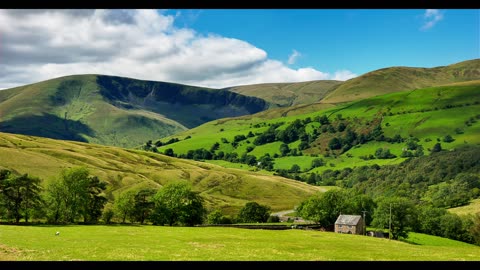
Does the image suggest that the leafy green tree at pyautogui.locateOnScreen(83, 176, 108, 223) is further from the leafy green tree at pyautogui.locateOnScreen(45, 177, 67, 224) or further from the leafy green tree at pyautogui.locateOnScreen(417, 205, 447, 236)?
the leafy green tree at pyautogui.locateOnScreen(417, 205, 447, 236)

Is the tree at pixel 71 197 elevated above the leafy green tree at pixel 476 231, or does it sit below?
above

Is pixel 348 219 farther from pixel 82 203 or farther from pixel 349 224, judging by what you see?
pixel 82 203

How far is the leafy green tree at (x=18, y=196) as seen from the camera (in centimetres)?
7569

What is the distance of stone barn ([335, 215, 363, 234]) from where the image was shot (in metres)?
98.1

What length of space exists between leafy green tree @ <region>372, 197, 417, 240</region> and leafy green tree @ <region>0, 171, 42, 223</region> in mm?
71289

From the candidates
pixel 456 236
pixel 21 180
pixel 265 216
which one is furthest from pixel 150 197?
pixel 456 236

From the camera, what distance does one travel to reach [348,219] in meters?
101

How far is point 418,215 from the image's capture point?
11194cm

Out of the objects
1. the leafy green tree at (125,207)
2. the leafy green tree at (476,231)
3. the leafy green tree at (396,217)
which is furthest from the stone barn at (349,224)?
the leafy green tree at (125,207)

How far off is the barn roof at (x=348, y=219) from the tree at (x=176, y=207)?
32670 millimetres

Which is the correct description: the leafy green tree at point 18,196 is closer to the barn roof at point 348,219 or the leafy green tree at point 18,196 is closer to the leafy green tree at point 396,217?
the barn roof at point 348,219
